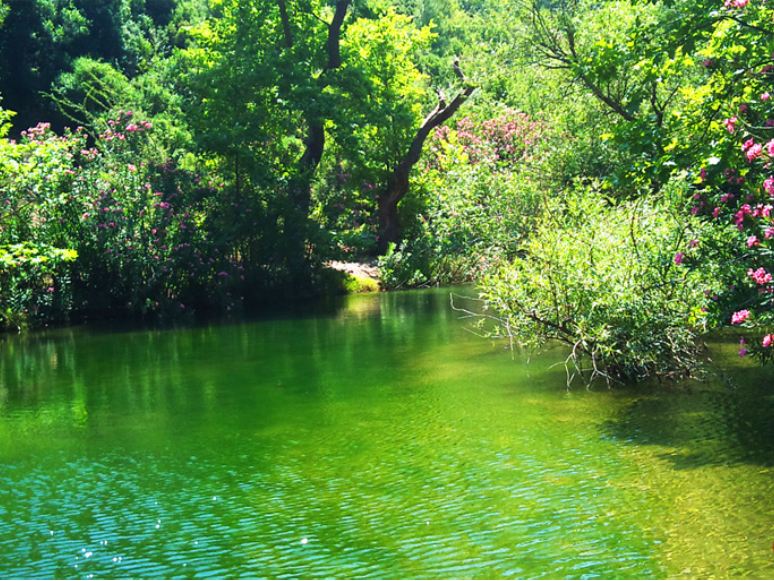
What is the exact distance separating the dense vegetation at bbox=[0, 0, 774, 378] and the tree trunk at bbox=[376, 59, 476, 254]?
0.08 m

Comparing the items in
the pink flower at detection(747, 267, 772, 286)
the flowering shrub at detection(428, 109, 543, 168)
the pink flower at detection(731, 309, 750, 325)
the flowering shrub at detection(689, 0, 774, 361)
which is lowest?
the pink flower at detection(731, 309, 750, 325)

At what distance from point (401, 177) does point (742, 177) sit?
21169mm

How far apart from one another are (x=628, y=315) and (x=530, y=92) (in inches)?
493

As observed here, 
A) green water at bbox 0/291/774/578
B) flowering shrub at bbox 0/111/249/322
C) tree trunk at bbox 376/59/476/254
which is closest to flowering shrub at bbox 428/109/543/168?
tree trunk at bbox 376/59/476/254

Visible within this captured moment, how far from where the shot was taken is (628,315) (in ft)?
37.5

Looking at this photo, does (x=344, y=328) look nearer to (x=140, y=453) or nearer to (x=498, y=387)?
(x=498, y=387)

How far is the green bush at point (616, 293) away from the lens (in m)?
11.4

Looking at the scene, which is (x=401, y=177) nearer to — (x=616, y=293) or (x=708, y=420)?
(x=616, y=293)

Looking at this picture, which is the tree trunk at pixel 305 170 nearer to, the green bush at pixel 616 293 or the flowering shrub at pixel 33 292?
the flowering shrub at pixel 33 292

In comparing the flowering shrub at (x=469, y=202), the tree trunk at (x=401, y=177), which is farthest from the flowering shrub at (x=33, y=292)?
the tree trunk at (x=401, y=177)

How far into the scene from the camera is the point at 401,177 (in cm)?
3067

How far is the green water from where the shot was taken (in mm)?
6852

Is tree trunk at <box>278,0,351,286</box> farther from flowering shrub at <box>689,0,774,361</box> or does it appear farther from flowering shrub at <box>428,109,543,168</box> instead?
flowering shrub at <box>689,0,774,361</box>

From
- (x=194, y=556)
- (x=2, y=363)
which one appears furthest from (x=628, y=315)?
(x=2, y=363)
